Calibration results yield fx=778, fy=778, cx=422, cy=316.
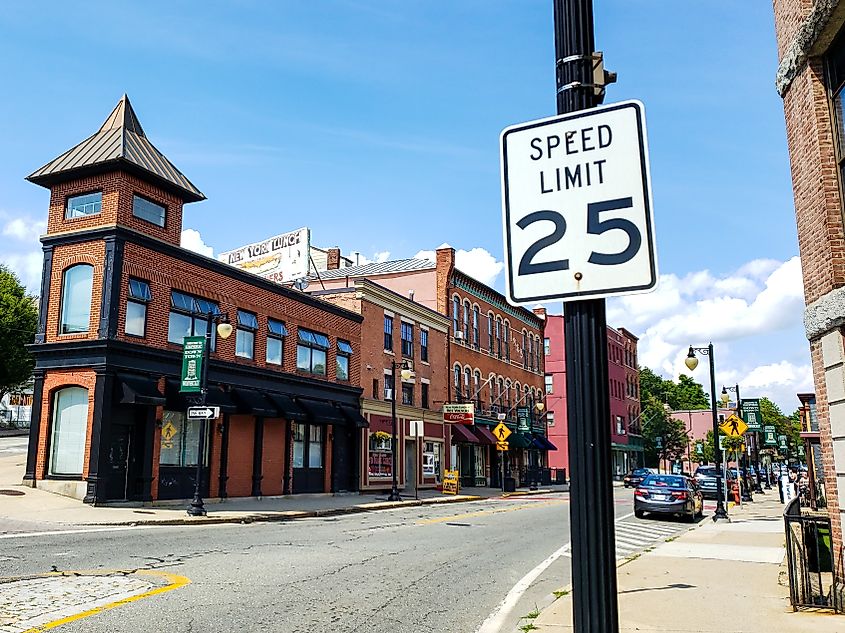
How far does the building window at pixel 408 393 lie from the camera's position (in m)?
41.8

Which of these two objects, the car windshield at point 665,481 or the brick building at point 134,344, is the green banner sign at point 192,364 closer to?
the brick building at point 134,344

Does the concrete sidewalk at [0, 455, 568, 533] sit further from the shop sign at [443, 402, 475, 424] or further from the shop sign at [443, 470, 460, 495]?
the shop sign at [443, 402, 475, 424]

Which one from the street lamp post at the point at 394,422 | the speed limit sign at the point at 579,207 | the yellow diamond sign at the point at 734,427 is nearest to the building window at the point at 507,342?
the street lamp post at the point at 394,422

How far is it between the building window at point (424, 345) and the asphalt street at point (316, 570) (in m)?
23.1

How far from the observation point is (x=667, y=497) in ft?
84.5

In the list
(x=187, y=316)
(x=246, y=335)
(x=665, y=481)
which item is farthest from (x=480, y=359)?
(x=187, y=316)

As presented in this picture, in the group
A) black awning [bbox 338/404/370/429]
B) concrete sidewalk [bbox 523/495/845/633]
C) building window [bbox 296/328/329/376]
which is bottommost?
concrete sidewalk [bbox 523/495/845/633]

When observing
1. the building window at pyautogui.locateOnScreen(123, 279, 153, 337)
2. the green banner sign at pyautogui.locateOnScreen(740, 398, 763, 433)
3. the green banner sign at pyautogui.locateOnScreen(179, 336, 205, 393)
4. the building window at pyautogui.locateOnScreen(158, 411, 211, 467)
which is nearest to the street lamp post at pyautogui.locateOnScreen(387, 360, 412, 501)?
the building window at pyautogui.locateOnScreen(158, 411, 211, 467)

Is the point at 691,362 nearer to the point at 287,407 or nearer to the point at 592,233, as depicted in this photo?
the point at 287,407

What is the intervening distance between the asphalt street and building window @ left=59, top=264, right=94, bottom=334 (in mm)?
8695

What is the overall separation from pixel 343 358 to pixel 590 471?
33.9m

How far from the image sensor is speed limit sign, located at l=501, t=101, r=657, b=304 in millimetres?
2953

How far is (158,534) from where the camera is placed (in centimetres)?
1670

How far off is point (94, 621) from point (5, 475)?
22695mm
